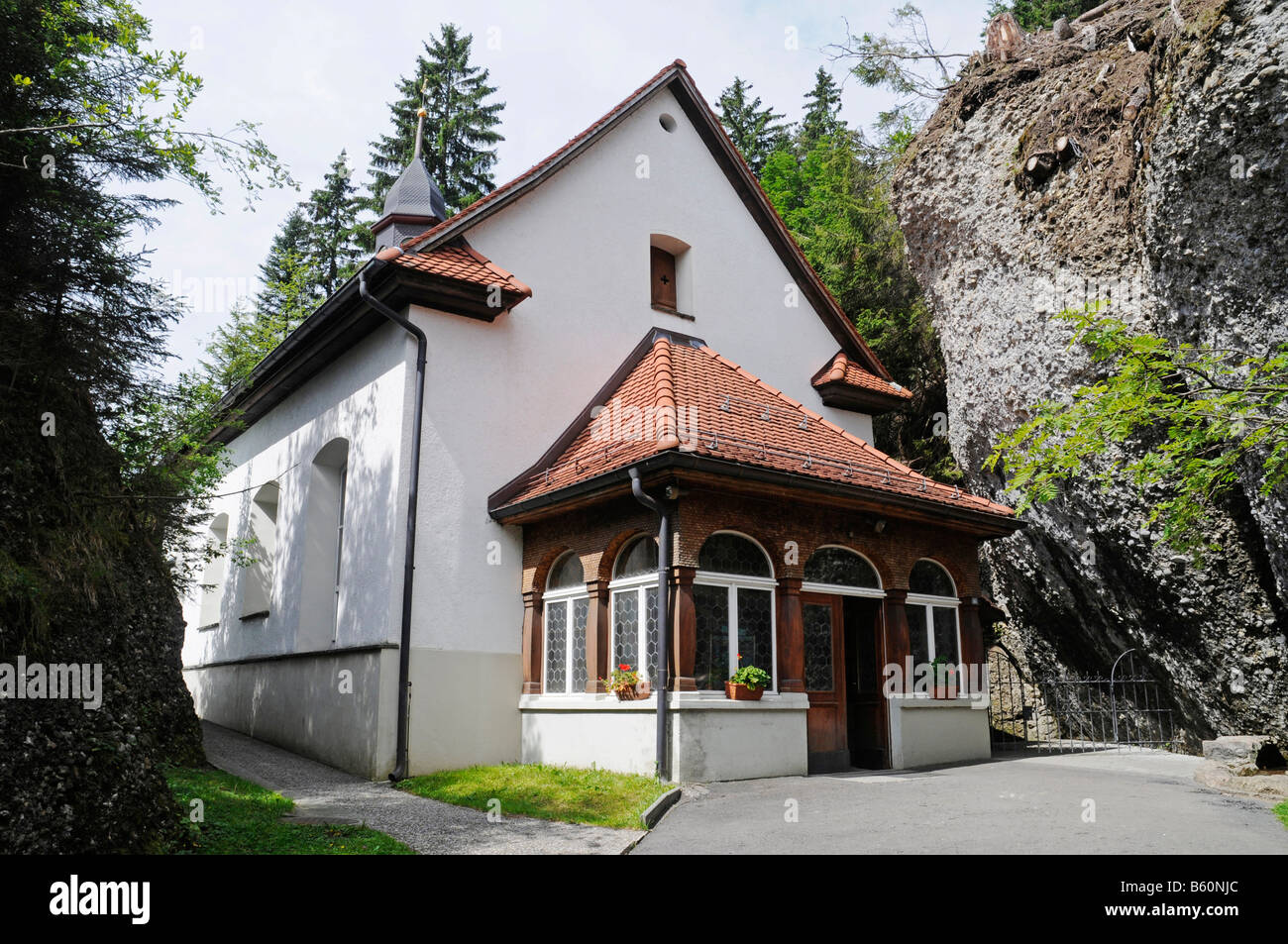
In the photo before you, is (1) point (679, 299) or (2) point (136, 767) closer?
(2) point (136, 767)

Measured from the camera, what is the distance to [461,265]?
13.0 metres

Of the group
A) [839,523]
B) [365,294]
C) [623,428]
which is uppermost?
[365,294]

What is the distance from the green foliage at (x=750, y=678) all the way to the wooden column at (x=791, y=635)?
0.61 meters

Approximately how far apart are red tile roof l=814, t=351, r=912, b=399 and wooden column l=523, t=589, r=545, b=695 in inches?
283

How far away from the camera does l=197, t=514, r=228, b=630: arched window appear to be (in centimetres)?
1944

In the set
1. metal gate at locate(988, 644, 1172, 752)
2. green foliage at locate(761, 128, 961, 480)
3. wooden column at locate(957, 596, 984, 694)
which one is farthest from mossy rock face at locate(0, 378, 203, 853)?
green foliage at locate(761, 128, 961, 480)

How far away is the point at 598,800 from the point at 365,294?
24.2 feet

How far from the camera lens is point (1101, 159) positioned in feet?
44.5

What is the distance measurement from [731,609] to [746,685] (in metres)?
0.92

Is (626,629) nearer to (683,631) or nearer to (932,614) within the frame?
(683,631)

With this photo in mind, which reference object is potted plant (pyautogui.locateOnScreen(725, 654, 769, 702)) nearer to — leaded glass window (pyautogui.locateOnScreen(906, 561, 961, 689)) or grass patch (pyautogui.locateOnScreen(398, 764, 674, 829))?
grass patch (pyautogui.locateOnScreen(398, 764, 674, 829))

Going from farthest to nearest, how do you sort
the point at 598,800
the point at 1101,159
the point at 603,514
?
the point at 1101,159 → the point at 603,514 → the point at 598,800
